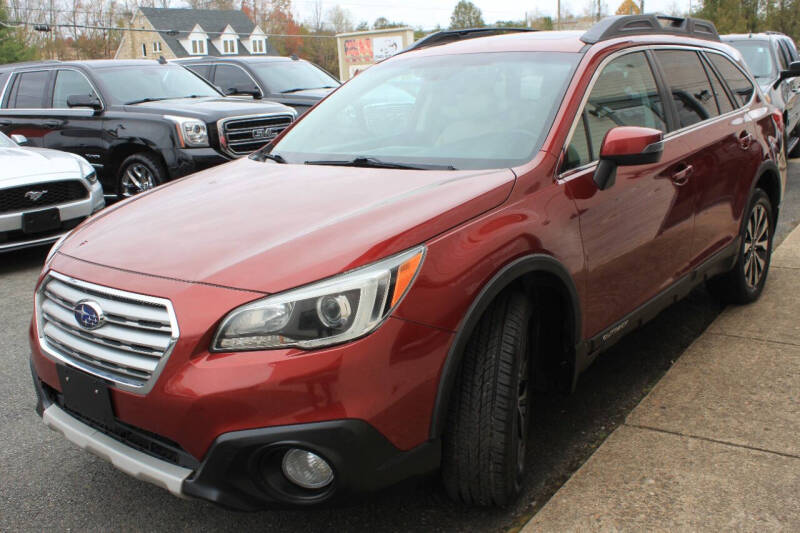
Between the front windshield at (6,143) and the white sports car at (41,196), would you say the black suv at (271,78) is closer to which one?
the front windshield at (6,143)

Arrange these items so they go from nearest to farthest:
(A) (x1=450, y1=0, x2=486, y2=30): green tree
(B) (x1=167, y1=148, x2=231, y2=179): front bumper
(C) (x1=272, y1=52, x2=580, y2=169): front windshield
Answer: (C) (x1=272, y1=52, x2=580, y2=169): front windshield, (B) (x1=167, y1=148, x2=231, y2=179): front bumper, (A) (x1=450, y1=0, x2=486, y2=30): green tree

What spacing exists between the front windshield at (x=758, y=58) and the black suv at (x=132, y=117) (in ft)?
22.1

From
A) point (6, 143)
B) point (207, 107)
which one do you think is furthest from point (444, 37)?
point (6, 143)

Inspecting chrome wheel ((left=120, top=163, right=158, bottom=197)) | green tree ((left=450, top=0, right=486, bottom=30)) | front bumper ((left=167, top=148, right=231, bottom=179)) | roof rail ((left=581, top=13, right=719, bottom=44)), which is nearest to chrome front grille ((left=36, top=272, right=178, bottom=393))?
roof rail ((left=581, top=13, right=719, bottom=44))

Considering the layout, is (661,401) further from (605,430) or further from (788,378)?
(788,378)

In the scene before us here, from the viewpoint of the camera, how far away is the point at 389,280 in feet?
7.75

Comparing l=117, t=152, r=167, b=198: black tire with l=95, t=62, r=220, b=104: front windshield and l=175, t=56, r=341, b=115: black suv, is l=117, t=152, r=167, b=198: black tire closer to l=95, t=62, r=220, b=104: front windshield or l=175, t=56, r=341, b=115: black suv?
l=95, t=62, r=220, b=104: front windshield

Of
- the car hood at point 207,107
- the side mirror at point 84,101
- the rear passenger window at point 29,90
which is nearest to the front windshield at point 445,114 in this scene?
the car hood at point 207,107

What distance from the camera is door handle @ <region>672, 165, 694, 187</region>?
149 inches

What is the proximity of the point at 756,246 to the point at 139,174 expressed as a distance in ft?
20.7

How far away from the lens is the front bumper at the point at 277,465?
7.37 ft

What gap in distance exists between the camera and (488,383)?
2.58 m

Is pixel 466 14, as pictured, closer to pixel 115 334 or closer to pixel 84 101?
pixel 84 101

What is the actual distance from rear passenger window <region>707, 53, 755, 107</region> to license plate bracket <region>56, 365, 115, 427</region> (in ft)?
12.5
